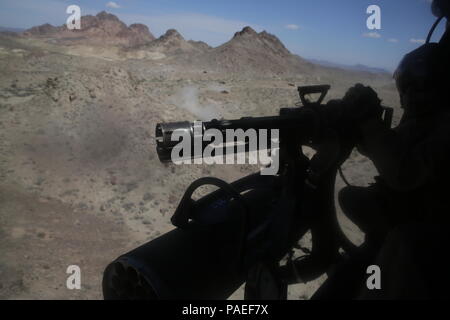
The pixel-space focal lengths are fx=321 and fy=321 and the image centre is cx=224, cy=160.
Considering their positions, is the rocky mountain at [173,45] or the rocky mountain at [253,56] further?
the rocky mountain at [173,45]

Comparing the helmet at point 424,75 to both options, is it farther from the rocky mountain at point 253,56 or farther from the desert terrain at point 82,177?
the rocky mountain at point 253,56

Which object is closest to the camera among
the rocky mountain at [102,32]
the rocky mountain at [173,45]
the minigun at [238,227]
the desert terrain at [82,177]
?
the minigun at [238,227]

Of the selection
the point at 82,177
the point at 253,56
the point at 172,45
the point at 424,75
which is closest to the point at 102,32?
the point at 172,45

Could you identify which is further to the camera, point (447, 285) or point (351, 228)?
point (351, 228)

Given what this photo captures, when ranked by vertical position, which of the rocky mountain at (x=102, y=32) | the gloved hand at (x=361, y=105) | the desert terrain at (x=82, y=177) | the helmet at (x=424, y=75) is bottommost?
the desert terrain at (x=82, y=177)

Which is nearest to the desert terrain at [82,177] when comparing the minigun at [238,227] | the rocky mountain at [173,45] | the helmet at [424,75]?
the minigun at [238,227]

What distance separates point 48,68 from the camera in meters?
24.2

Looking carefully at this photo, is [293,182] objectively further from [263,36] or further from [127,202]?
[263,36]

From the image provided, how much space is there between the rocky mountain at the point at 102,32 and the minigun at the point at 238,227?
70.3m

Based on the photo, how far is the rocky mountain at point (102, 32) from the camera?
220ft

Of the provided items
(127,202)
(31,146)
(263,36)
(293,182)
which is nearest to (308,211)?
(293,182)

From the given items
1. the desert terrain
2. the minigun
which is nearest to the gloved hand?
the minigun

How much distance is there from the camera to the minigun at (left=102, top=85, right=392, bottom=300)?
1.73 meters
